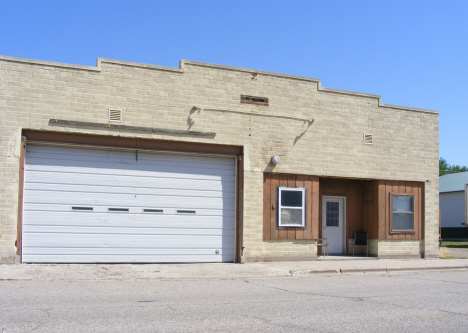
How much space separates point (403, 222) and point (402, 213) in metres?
0.33

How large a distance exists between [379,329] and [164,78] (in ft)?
32.8

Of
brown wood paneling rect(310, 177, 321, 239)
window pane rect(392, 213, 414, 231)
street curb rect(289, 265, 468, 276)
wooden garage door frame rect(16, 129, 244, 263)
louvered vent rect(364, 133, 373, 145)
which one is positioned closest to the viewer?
wooden garage door frame rect(16, 129, 244, 263)

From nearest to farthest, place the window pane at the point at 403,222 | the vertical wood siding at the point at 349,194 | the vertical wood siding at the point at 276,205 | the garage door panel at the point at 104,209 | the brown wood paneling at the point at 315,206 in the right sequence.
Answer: the garage door panel at the point at 104,209 → the vertical wood siding at the point at 276,205 → the brown wood paneling at the point at 315,206 → the vertical wood siding at the point at 349,194 → the window pane at the point at 403,222

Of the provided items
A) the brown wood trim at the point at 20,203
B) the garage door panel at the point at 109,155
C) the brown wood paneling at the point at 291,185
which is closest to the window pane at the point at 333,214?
the brown wood paneling at the point at 291,185

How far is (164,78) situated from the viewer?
1473 cm

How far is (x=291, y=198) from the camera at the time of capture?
16.3m

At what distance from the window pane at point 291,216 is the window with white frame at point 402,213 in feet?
13.0

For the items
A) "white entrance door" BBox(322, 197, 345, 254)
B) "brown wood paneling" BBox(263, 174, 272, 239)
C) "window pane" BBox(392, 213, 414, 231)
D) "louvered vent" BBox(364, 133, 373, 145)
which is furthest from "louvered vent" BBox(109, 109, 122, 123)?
"window pane" BBox(392, 213, 414, 231)

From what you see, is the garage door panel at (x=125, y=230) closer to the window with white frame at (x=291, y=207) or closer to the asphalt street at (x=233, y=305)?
the window with white frame at (x=291, y=207)

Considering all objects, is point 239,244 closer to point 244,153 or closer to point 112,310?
point 244,153

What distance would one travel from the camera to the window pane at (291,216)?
16141 mm

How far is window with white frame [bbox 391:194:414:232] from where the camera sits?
18141 mm

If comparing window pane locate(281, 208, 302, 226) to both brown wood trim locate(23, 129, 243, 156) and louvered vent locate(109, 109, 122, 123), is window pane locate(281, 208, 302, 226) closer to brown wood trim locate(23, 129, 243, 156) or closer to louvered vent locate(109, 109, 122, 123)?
brown wood trim locate(23, 129, 243, 156)

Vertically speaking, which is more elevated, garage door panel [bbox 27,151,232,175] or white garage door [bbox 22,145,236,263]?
garage door panel [bbox 27,151,232,175]
